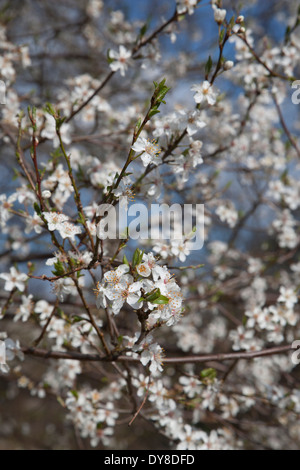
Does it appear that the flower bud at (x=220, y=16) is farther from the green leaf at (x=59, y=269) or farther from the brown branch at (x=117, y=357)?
the brown branch at (x=117, y=357)

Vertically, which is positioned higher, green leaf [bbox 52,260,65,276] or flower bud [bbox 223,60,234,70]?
flower bud [bbox 223,60,234,70]

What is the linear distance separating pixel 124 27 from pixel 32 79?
139cm

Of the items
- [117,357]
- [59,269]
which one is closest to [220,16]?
[59,269]

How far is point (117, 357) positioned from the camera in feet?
5.95

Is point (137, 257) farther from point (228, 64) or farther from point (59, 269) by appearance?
point (228, 64)

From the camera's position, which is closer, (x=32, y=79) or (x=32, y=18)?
(x=32, y=79)

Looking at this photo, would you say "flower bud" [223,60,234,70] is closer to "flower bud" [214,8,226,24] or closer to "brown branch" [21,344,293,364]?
"flower bud" [214,8,226,24]

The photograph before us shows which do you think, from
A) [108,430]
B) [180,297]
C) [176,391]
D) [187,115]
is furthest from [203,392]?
[187,115]

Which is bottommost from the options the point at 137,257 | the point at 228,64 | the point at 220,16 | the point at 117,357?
the point at 117,357

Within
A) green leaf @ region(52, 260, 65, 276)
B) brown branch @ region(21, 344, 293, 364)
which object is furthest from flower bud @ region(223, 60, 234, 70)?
brown branch @ region(21, 344, 293, 364)

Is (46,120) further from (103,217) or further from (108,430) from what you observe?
(108,430)

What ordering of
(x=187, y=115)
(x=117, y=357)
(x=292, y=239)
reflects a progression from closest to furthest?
(x=117, y=357) → (x=187, y=115) → (x=292, y=239)

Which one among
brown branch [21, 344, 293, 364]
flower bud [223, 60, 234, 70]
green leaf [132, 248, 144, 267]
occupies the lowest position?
brown branch [21, 344, 293, 364]

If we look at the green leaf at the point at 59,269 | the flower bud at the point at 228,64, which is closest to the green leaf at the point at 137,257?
the green leaf at the point at 59,269
